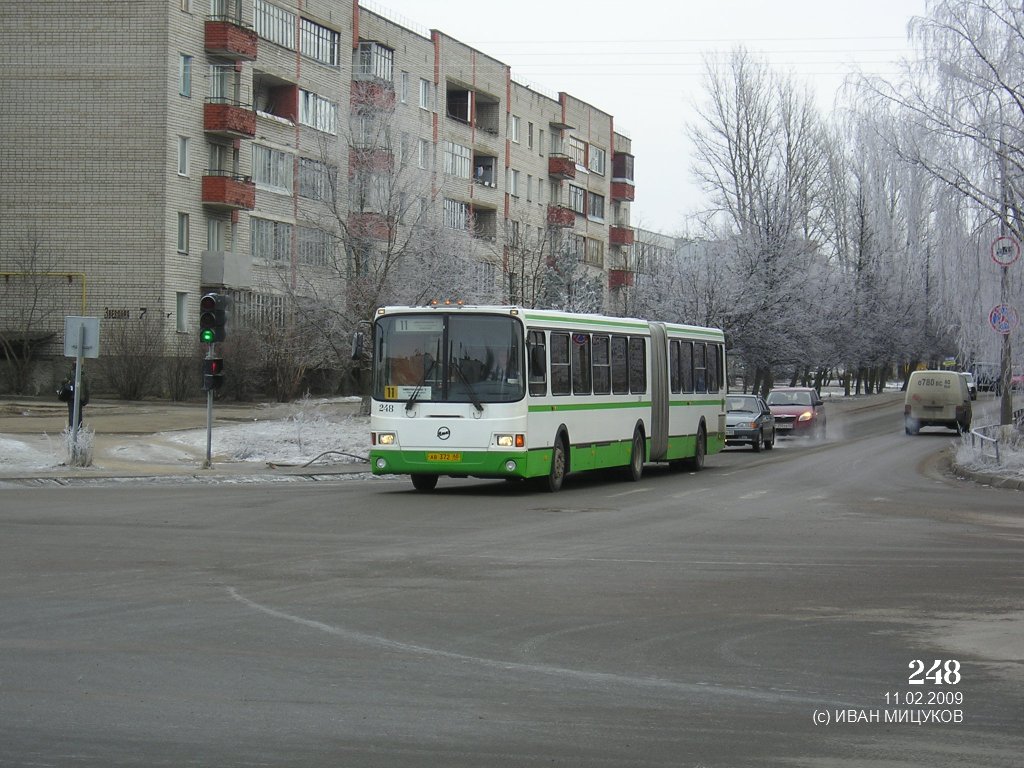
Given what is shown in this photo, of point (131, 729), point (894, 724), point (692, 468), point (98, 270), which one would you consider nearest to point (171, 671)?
point (131, 729)

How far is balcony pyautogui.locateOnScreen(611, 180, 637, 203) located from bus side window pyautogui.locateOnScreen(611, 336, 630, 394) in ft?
243

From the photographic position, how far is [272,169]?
2398 inches

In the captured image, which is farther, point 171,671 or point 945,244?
point 945,244

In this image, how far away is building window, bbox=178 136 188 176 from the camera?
54500mm

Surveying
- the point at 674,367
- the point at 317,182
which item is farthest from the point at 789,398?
the point at 674,367

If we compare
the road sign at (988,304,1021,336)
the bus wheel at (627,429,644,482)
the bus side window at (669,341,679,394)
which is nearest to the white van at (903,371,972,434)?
the bus side window at (669,341,679,394)

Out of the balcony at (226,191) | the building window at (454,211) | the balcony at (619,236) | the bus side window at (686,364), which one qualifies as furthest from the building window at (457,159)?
the bus side window at (686,364)

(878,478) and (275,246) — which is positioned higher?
(275,246)

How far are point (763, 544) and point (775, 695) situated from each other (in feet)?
26.3

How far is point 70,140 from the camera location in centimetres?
5350

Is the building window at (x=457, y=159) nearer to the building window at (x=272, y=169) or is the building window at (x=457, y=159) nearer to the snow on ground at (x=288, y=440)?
the building window at (x=272, y=169)

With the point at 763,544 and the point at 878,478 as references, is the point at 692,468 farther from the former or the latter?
the point at 763,544

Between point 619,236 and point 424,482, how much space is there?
76.0 meters

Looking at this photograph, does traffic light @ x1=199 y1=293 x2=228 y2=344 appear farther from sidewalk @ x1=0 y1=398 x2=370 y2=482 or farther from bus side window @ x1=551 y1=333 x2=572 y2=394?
bus side window @ x1=551 y1=333 x2=572 y2=394
